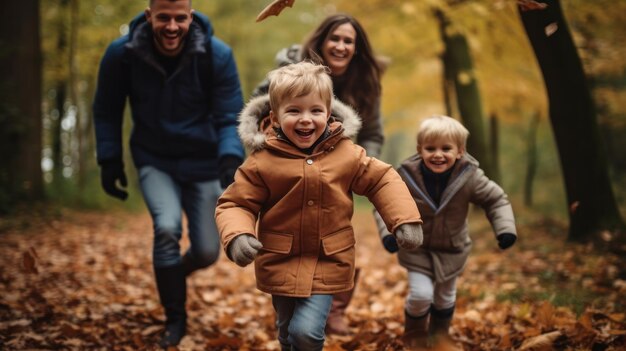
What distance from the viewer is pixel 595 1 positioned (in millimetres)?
8992

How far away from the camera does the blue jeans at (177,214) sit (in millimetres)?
3551

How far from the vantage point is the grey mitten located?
249 centimetres

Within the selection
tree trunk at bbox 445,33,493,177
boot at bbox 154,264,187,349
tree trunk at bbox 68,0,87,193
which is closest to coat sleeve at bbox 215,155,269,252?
boot at bbox 154,264,187,349

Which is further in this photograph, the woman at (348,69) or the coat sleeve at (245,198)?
the woman at (348,69)

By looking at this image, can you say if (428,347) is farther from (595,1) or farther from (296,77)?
(595,1)

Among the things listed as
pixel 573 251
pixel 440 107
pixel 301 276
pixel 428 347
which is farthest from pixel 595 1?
pixel 301 276

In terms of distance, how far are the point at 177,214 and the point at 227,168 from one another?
0.49m

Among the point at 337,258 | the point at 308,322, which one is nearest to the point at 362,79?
the point at 337,258

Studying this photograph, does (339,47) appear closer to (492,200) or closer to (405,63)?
(492,200)

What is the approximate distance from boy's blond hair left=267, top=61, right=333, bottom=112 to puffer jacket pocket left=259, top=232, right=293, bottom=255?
2.25 feet

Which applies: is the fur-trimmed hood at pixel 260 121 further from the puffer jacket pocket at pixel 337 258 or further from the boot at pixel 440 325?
the boot at pixel 440 325

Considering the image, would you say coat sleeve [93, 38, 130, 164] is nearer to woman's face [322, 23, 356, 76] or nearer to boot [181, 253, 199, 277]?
boot [181, 253, 199, 277]

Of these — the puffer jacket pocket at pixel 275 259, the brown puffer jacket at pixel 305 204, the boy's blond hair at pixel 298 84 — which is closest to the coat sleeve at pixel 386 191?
the brown puffer jacket at pixel 305 204

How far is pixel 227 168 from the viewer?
11.7 ft
